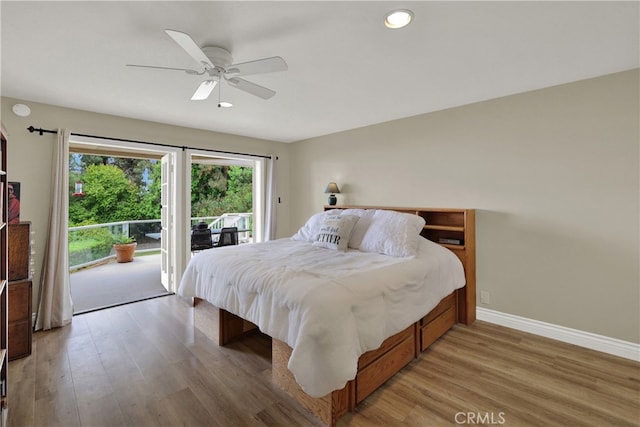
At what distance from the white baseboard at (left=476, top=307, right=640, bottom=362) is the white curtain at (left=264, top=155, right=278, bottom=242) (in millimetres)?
Answer: 3143

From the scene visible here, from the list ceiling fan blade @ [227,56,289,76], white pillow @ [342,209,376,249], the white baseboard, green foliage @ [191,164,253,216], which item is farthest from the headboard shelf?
green foliage @ [191,164,253,216]

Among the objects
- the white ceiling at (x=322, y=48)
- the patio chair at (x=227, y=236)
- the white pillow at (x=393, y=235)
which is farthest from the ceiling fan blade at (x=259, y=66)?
the patio chair at (x=227, y=236)

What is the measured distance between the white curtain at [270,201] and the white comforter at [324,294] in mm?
2011

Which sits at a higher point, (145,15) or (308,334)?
(145,15)

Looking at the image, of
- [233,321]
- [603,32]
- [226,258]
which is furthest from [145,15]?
[603,32]

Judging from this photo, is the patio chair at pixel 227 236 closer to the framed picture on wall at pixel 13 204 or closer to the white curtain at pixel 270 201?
the white curtain at pixel 270 201

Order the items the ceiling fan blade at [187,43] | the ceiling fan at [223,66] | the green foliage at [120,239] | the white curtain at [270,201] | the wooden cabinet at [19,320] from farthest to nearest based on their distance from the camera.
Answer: the green foliage at [120,239], the white curtain at [270,201], the wooden cabinet at [19,320], the ceiling fan at [223,66], the ceiling fan blade at [187,43]

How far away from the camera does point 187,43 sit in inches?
60.2

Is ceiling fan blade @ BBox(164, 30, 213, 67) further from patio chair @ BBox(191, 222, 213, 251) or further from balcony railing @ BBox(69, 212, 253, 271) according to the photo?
balcony railing @ BBox(69, 212, 253, 271)

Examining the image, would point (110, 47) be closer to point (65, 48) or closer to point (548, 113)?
point (65, 48)

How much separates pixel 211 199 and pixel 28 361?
7.59 meters

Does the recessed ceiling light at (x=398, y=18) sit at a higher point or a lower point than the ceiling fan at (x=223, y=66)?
higher

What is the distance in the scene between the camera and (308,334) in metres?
1.54

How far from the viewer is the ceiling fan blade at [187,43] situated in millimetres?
1422
